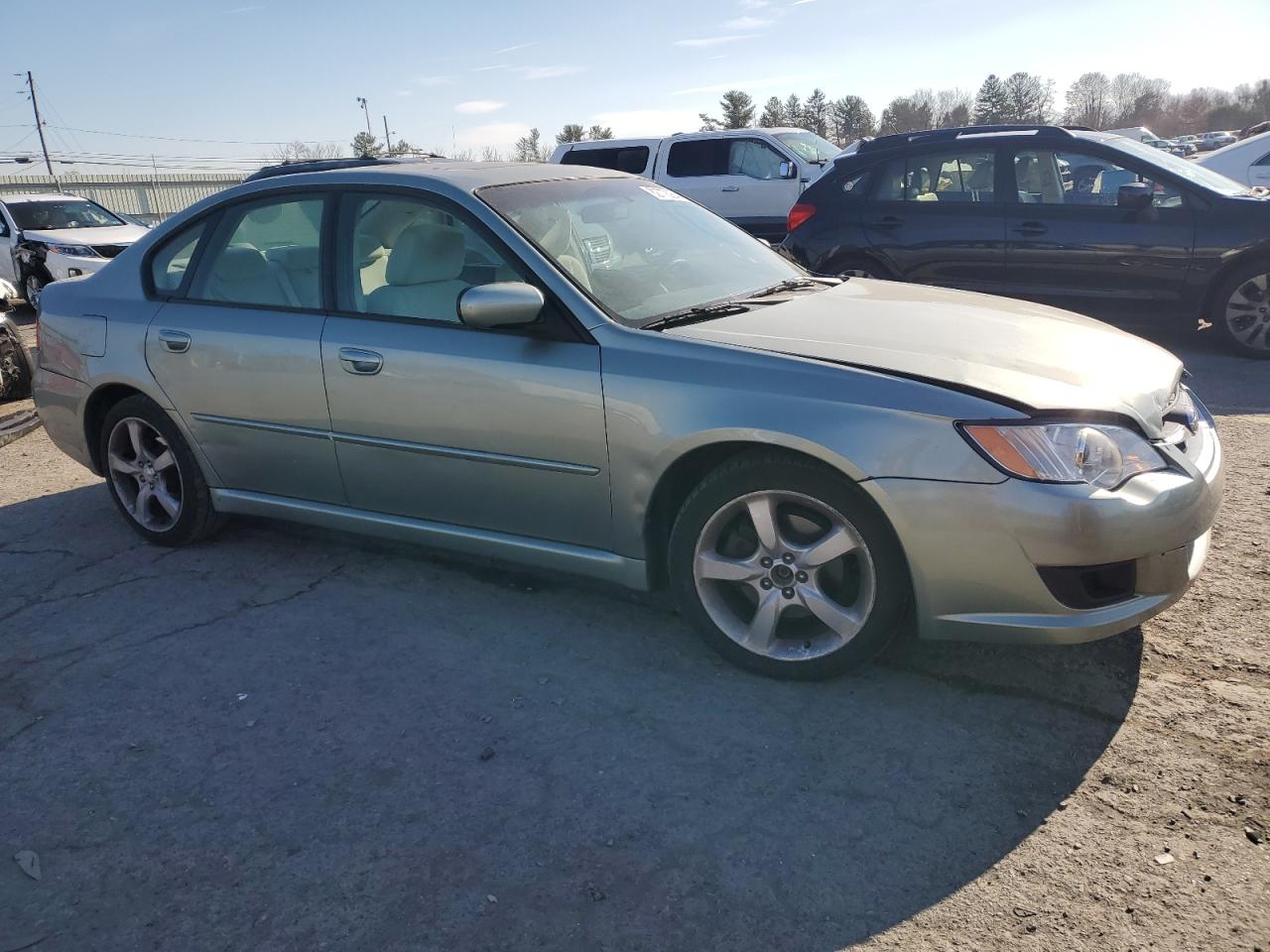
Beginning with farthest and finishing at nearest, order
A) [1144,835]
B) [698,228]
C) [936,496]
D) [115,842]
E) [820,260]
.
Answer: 1. [820,260]
2. [698,228]
3. [936,496]
4. [115,842]
5. [1144,835]

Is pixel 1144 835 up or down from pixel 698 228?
down

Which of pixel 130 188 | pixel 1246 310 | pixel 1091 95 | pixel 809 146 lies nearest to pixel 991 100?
pixel 1091 95

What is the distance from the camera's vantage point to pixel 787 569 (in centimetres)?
326

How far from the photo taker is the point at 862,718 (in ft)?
10.2

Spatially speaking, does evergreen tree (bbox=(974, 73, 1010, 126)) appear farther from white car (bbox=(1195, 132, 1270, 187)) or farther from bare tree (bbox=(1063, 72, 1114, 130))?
white car (bbox=(1195, 132, 1270, 187))

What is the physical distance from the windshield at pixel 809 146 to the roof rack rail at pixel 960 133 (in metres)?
6.34

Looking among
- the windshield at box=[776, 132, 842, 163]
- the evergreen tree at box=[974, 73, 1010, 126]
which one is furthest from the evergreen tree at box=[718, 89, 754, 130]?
the windshield at box=[776, 132, 842, 163]

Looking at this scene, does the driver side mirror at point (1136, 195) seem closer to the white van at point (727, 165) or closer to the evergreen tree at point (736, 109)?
the white van at point (727, 165)

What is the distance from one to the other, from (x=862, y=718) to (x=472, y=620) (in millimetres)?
1556

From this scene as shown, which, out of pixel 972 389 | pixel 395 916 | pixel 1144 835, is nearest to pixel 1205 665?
pixel 1144 835

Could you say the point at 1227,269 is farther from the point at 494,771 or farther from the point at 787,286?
the point at 494,771

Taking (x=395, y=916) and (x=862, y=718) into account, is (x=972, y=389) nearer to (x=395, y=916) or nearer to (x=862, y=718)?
(x=862, y=718)

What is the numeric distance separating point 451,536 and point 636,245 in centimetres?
138

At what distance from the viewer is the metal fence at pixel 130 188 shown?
38.5 meters
